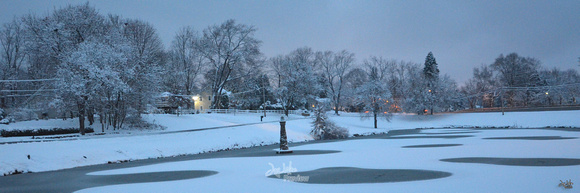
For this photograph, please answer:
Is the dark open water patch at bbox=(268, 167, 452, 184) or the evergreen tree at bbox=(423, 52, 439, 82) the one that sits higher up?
the evergreen tree at bbox=(423, 52, 439, 82)

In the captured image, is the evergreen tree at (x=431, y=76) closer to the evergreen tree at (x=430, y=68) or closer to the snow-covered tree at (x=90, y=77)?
the evergreen tree at (x=430, y=68)

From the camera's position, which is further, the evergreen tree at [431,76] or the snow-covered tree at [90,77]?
the evergreen tree at [431,76]

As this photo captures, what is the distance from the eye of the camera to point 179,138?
3044cm

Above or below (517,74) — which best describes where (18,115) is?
below

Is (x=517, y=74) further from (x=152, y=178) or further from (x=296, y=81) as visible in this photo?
(x=152, y=178)

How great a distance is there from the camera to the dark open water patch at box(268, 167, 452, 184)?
10.8m

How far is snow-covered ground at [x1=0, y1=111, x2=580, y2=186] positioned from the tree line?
406cm

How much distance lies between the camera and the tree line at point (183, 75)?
3297 cm

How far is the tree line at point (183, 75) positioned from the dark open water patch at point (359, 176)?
24.0m

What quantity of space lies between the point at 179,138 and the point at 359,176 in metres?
21.6

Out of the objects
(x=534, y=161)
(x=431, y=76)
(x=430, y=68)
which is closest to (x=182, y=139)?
(x=534, y=161)

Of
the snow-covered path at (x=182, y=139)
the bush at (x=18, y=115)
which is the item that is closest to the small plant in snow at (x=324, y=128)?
the snow-covered path at (x=182, y=139)

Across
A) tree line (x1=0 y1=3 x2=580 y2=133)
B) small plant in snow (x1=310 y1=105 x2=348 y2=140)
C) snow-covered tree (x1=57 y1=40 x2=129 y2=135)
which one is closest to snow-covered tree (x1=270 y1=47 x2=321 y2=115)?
tree line (x1=0 y1=3 x2=580 y2=133)

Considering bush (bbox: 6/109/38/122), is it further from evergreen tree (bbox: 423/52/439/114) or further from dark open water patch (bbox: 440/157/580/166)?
evergreen tree (bbox: 423/52/439/114)
